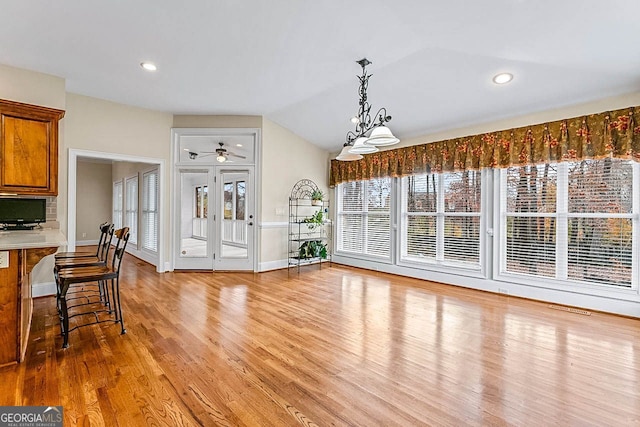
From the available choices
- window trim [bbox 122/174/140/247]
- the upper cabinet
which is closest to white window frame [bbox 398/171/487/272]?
the upper cabinet

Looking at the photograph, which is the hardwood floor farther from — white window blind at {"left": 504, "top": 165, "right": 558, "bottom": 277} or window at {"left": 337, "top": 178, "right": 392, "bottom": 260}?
window at {"left": 337, "top": 178, "right": 392, "bottom": 260}

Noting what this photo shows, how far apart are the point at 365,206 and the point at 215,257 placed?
299 centimetres

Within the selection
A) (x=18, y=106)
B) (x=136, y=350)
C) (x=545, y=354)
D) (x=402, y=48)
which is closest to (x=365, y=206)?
(x=402, y=48)

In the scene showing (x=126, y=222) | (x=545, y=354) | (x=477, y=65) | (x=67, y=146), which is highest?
(x=477, y=65)

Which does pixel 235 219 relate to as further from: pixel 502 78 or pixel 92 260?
pixel 502 78

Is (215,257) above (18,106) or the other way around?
the other way around

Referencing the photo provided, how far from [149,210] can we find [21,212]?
3.04m

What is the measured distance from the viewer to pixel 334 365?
7.71ft

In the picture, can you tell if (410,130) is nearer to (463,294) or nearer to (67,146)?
(463,294)

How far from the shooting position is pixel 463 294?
4.41 meters

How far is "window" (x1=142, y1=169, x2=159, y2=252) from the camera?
6.42m

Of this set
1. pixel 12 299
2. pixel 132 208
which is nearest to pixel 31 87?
pixel 12 299

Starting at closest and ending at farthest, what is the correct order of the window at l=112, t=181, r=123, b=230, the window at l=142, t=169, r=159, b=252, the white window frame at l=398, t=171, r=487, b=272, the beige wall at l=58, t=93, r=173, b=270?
the beige wall at l=58, t=93, r=173, b=270 → the white window frame at l=398, t=171, r=487, b=272 → the window at l=142, t=169, r=159, b=252 → the window at l=112, t=181, r=123, b=230
